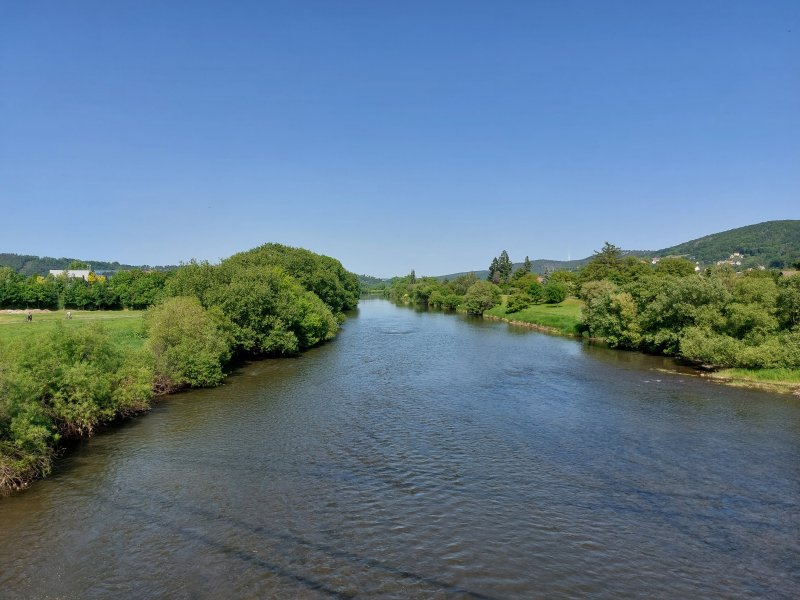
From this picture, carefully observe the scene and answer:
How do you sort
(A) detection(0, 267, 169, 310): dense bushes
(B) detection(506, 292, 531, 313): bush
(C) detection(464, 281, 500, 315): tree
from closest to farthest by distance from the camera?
1. (A) detection(0, 267, 169, 310): dense bushes
2. (B) detection(506, 292, 531, 313): bush
3. (C) detection(464, 281, 500, 315): tree

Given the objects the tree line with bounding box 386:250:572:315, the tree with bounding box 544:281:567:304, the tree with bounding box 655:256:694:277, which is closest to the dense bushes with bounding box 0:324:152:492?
the tree line with bounding box 386:250:572:315

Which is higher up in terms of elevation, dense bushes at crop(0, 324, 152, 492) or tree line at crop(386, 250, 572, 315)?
tree line at crop(386, 250, 572, 315)

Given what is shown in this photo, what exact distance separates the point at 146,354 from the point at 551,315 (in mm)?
65049

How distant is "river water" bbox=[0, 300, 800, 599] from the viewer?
43.5 feet

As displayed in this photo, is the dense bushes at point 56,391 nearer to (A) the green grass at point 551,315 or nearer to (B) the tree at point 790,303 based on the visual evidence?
(B) the tree at point 790,303

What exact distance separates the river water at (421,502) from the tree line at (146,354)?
156cm

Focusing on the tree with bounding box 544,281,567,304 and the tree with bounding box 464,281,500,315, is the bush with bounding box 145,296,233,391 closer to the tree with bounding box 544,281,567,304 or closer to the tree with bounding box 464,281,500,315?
the tree with bounding box 464,281,500,315

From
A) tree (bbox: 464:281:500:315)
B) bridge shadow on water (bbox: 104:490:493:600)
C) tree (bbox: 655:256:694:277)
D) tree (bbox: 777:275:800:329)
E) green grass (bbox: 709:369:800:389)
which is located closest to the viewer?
bridge shadow on water (bbox: 104:490:493:600)

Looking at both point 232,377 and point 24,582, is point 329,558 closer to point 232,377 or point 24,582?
point 24,582

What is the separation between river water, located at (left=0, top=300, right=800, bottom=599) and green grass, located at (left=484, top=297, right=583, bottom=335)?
39.4 metres

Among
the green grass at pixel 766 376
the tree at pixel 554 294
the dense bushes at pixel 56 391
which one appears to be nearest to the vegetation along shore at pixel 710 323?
the green grass at pixel 766 376

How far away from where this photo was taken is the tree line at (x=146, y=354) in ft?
60.4

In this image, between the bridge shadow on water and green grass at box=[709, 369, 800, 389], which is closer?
the bridge shadow on water

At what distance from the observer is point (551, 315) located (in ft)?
266
